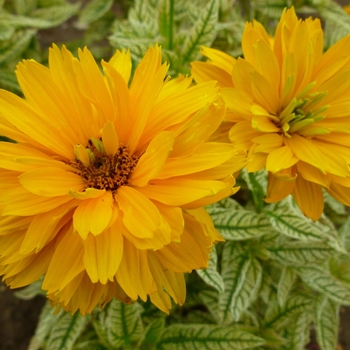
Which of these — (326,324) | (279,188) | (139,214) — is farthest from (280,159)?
(326,324)

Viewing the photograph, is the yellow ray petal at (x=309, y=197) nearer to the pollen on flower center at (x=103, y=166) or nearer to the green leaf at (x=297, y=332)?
the pollen on flower center at (x=103, y=166)

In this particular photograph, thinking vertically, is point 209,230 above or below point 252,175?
below

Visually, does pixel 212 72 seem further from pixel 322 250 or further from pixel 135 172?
pixel 322 250

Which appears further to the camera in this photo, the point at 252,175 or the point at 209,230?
the point at 252,175

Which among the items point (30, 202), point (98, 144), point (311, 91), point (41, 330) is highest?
point (311, 91)

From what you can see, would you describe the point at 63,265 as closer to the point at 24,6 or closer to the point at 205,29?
the point at 205,29

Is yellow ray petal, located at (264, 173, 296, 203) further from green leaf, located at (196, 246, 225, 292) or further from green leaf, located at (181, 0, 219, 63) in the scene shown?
green leaf, located at (181, 0, 219, 63)

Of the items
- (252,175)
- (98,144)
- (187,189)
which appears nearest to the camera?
(187,189)

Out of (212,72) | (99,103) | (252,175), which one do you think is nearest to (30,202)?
(99,103)
